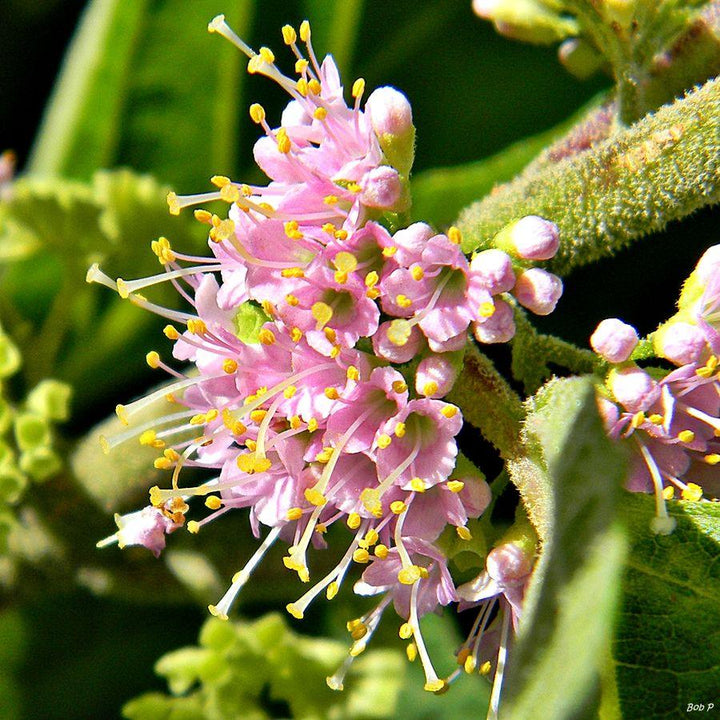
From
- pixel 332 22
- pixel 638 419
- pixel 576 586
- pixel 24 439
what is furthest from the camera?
pixel 332 22

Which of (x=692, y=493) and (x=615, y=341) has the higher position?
(x=615, y=341)

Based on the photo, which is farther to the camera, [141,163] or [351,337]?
[141,163]

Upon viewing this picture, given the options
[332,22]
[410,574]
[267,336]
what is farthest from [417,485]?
[332,22]

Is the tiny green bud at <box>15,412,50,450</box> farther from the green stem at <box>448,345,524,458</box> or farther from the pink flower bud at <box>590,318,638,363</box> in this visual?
the pink flower bud at <box>590,318,638,363</box>

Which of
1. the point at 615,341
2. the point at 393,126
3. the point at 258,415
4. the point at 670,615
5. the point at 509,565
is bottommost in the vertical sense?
the point at 670,615

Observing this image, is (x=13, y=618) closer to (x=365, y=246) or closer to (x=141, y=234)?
(x=141, y=234)

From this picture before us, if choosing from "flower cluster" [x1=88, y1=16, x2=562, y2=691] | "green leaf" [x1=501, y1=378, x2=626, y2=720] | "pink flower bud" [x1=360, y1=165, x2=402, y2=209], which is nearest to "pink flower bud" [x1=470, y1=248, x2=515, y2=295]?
"flower cluster" [x1=88, y1=16, x2=562, y2=691]

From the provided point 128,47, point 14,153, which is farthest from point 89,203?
point 14,153

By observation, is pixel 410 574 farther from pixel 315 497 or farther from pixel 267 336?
pixel 267 336
